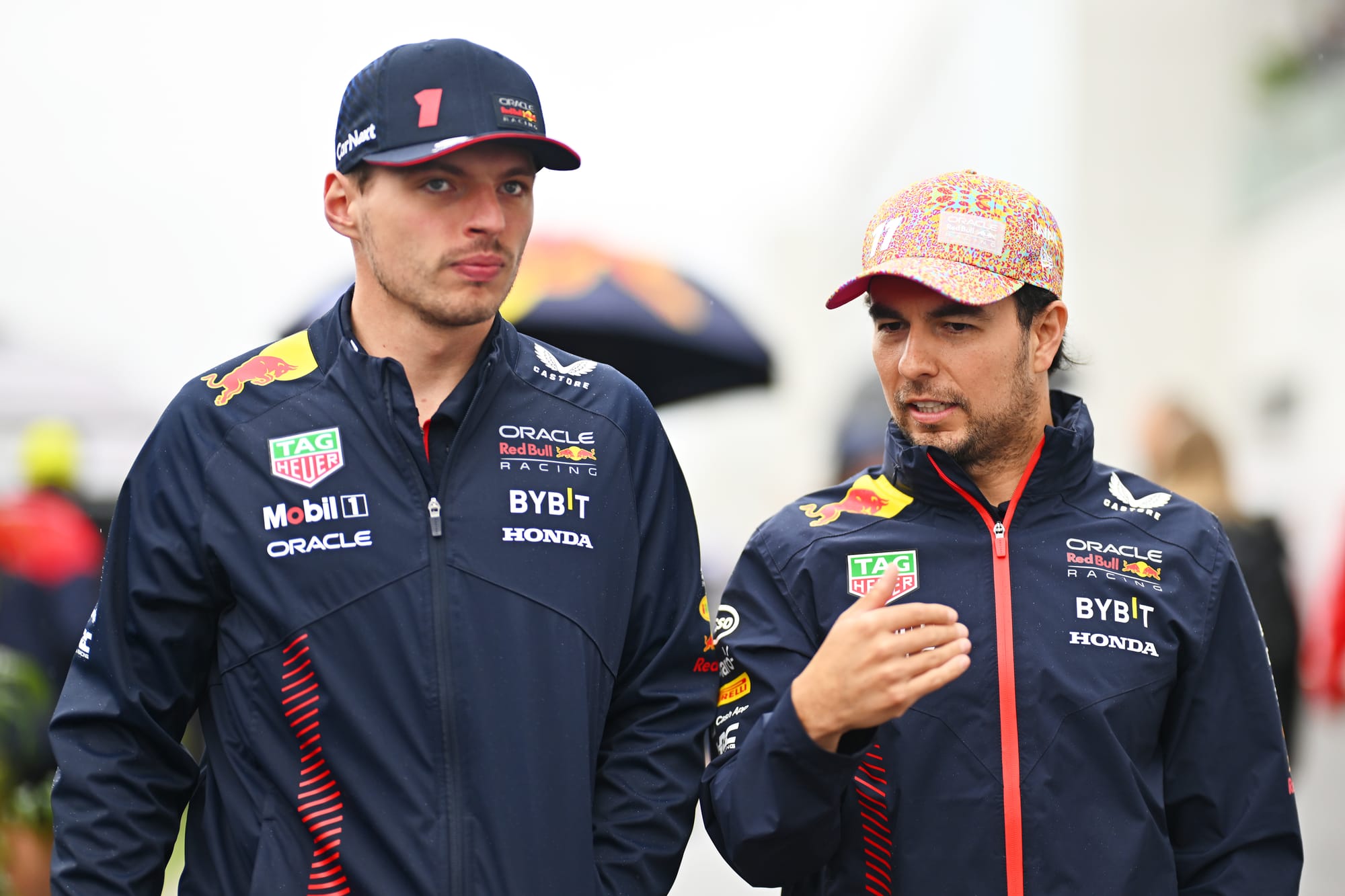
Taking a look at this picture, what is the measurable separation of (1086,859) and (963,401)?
0.82 m

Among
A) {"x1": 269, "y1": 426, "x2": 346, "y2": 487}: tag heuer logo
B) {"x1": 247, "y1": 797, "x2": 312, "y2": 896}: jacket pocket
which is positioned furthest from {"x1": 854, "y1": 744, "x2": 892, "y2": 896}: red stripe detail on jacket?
{"x1": 269, "y1": 426, "x2": 346, "y2": 487}: tag heuer logo

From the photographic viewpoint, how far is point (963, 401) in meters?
2.99

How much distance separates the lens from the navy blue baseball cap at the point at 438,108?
2.78 meters

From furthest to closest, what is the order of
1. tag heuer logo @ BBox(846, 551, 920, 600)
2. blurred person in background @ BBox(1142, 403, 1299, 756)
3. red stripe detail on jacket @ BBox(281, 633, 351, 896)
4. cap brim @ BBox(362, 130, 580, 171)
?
blurred person in background @ BBox(1142, 403, 1299, 756) → tag heuer logo @ BBox(846, 551, 920, 600) → cap brim @ BBox(362, 130, 580, 171) → red stripe detail on jacket @ BBox(281, 633, 351, 896)

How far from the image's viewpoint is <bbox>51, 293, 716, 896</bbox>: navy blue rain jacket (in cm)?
266

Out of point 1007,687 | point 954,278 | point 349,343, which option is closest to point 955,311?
point 954,278

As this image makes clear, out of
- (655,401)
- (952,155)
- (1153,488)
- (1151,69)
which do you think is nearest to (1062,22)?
(1151,69)

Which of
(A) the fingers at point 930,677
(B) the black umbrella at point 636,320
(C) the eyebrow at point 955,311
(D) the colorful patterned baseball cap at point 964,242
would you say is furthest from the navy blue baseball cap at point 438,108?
(B) the black umbrella at point 636,320

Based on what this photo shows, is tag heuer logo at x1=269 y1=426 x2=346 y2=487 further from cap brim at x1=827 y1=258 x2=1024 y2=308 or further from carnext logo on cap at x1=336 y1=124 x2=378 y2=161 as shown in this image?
cap brim at x1=827 y1=258 x2=1024 y2=308

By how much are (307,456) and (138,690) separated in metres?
0.48

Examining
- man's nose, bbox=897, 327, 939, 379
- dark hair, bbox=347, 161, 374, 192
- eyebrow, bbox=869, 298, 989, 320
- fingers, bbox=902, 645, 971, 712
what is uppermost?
dark hair, bbox=347, 161, 374, 192

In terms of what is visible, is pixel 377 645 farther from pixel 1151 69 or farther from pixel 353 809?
pixel 1151 69

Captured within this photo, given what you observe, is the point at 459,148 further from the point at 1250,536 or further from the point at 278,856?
the point at 1250,536

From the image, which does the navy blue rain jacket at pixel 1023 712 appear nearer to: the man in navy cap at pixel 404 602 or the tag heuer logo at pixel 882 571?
the tag heuer logo at pixel 882 571
